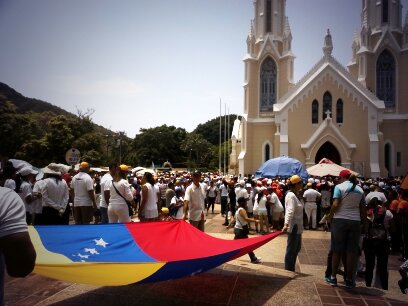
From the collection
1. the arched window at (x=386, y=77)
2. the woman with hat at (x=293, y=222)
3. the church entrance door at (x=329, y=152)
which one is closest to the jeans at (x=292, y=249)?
the woman with hat at (x=293, y=222)

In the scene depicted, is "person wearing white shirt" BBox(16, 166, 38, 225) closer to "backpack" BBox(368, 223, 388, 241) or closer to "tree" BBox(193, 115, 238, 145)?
"backpack" BBox(368, 223, 388, 241)

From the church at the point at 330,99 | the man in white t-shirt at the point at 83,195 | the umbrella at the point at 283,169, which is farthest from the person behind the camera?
the church at the point at 330,99

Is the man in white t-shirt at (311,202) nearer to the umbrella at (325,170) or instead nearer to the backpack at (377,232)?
the umbrella at (325,170)

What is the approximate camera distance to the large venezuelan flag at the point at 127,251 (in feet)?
13.3

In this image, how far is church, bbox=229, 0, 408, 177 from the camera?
31938 mm

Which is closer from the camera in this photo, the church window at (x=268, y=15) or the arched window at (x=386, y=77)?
the arched window at (x=386, y=77)

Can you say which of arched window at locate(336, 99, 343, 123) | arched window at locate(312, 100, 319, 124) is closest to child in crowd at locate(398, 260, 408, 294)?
arched window at locate(312, 100, 319, 124)

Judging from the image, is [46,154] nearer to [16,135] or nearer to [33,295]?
[16,135]

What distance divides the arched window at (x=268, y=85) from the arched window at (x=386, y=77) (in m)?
10.2

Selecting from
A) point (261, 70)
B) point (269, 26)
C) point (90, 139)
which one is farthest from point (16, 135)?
point (269, 26)

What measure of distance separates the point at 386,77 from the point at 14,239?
38.7 meters

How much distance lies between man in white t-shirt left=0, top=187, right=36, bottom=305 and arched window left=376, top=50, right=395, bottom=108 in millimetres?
37784

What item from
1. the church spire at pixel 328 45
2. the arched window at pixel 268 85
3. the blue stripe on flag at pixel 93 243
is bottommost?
the blue stripe on flag at pixel 93 243


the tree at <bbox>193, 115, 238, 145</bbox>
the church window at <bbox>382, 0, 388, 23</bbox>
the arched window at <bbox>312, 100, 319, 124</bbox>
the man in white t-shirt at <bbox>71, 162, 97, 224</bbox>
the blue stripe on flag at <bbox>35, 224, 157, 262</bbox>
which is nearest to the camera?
the blue stripe on flag at <bbox>35, 224, 157, 262</bbox>
